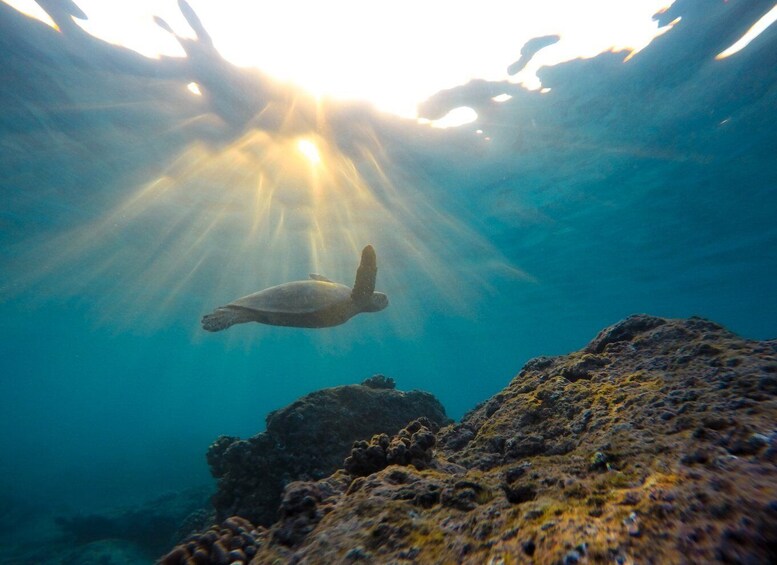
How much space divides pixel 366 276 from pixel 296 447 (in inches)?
141

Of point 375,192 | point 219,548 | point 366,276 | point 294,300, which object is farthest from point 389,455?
point 375,192

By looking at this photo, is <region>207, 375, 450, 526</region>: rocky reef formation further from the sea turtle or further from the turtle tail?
the turtle tail

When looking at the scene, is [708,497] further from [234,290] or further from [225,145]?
[234,290]

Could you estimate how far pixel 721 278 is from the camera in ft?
97.2

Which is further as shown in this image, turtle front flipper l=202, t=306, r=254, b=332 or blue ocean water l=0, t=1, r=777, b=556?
blue ocean water l=0, t=1, r=777, b=556

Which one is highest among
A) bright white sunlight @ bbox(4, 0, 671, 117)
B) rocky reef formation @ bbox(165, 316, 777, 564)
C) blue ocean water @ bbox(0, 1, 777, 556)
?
blue ocean water @ bbox(0, 1, 777, 556)

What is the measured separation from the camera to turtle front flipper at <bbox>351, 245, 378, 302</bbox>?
7152mm

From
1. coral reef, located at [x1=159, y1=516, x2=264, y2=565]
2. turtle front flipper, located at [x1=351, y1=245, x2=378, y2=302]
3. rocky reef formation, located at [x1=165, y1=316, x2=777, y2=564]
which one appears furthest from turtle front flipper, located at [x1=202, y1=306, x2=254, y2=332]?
rocky reef formation, located at [x1=165, y1=316, x2=777, y2=564]

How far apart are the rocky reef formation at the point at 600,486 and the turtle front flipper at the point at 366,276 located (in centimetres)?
467

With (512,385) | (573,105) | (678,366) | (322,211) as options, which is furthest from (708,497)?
(322,211)

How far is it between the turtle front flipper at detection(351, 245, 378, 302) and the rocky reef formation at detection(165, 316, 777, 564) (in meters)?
4.67

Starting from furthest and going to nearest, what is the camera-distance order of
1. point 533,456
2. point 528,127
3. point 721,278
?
point 721,278
point 528,127
point 533,456

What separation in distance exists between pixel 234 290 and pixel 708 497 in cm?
3741

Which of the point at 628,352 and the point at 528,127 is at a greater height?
the point at 528,127
